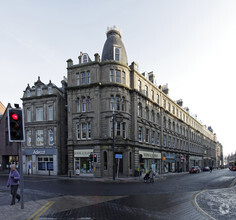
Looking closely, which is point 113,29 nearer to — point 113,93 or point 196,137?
point 113,93

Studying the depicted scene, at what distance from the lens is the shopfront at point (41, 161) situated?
33350 mm

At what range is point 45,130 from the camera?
34625 millimetres

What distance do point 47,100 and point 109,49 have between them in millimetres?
11971

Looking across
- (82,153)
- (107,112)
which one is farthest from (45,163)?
(107,112)

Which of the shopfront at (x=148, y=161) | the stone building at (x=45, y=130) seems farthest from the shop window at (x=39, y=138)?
the shopfront at (x=148, y=161)

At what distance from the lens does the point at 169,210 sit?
957 centimetres

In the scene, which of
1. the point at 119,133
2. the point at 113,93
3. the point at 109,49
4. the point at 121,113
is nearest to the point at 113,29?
the point at 109,49

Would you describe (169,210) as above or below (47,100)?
below

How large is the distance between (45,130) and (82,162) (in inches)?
315

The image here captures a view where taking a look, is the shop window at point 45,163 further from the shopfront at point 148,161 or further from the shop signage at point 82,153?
the shopfront at point 148,161

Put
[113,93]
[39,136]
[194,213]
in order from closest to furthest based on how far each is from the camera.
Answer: [194,213], [113,93], [39,136]

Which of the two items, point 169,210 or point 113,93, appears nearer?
point 169,210

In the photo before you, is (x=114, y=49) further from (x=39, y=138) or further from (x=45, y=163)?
(x=45, y=163)

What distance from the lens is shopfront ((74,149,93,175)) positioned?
3028cm
